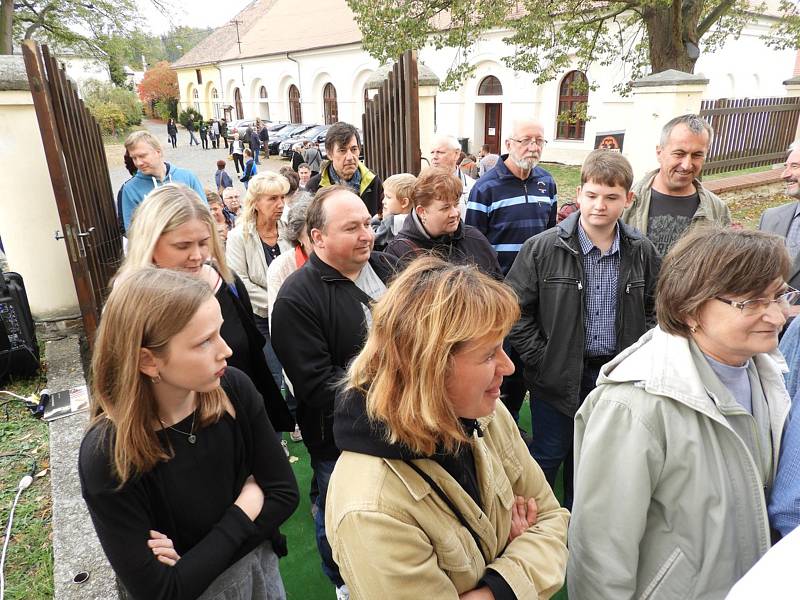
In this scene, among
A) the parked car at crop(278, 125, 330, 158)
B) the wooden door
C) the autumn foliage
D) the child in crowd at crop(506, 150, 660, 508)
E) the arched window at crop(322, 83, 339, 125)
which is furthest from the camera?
the autumn foliage

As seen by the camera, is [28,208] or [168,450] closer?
[168,450]

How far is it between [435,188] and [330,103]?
31.8 metres

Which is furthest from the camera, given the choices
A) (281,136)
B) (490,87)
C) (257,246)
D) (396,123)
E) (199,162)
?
(281,136)

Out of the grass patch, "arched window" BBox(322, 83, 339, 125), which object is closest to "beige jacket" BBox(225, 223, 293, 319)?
the grass patch

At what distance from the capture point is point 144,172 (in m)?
4.43

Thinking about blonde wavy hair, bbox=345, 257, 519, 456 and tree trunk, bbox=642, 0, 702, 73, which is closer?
blonde wavy hair, bbox=345, 257, 519, 456

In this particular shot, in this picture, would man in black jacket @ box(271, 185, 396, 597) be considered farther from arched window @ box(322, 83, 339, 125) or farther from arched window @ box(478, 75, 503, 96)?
arched window @ box(322, 83, 339, 125)

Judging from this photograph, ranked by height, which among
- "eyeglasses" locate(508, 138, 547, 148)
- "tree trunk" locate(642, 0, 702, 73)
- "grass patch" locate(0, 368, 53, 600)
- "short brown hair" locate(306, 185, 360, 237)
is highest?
"tree trunk" locate(642, 0, 702, 73)

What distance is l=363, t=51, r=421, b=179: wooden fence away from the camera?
4.66 metres

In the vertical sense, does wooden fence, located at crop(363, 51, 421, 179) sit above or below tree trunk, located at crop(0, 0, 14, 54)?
below

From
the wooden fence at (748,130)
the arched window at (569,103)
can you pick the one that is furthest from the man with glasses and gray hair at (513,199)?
the arched window at (569,103)

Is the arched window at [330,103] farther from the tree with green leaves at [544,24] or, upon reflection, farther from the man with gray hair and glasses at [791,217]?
the man with gray hair and glasses at [791,217]

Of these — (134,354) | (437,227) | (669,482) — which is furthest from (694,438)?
(437,227)

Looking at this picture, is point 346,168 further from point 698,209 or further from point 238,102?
point 238,102
